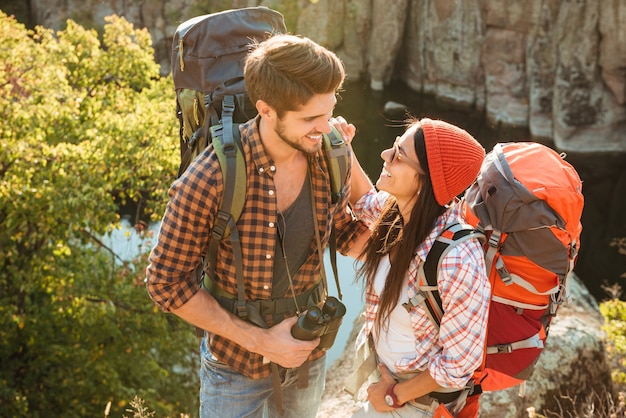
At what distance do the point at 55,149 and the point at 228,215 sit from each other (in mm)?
5622

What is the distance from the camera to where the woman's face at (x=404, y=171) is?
7.46 ft

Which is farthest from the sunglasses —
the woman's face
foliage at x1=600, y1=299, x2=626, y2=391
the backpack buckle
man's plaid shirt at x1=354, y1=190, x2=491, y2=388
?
foliage at x1=600, y1=299, x2=626, y2=391

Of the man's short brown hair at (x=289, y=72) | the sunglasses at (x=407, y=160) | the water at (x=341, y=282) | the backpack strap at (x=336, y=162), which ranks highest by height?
the man's short brown hair at (x=289, y=72)

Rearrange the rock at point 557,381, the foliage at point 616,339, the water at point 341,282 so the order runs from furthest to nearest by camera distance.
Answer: the water at point 341,282 < the foliage at point 616,339 < the rock at point 557,381

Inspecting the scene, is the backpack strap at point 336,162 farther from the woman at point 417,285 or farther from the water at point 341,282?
the water at point 341,282

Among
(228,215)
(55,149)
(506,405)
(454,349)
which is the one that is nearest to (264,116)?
(228,215)

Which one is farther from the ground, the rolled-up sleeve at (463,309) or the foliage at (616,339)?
the rolled-up sleeve at (463,309)

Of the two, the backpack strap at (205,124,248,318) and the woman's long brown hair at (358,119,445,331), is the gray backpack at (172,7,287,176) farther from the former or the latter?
the woman's long brown hair at (358,119,445,331)

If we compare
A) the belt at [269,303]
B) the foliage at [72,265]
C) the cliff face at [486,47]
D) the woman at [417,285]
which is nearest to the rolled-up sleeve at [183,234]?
the belt at [269,303]

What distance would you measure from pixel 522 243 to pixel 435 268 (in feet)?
1.41

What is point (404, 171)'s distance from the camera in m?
2.29

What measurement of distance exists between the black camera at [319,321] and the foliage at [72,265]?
16.4ft

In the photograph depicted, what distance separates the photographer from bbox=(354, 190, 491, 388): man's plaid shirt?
2.06 meters

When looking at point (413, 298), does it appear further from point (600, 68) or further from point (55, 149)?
point (600, 68)
